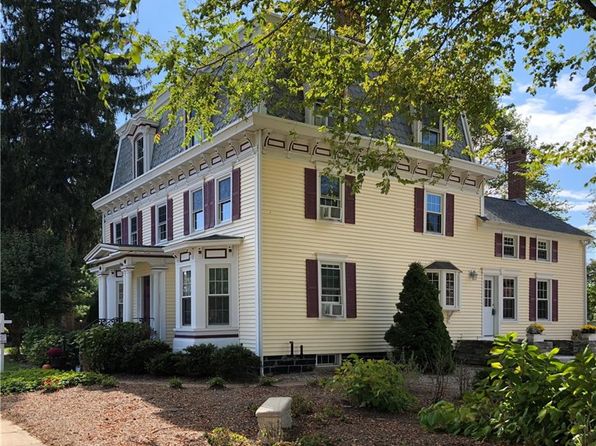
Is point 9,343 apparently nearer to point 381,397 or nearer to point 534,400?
point 381,397

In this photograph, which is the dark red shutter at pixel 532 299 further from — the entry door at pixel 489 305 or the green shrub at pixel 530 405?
the green shrub at pixel 530 405

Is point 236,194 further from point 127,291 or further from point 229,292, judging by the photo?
point 127,291

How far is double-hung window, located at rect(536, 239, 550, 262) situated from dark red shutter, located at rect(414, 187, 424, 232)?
21.3 feet

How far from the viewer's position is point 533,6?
9492 millimetres

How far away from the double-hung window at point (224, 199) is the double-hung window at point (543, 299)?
12.3m

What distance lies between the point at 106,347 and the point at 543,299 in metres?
15.6

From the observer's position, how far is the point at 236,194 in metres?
15.2

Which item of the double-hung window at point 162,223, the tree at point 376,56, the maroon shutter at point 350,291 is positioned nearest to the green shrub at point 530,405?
the tree at point 376,56

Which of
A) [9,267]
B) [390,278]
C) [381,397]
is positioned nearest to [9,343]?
[9,267]

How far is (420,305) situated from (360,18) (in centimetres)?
818

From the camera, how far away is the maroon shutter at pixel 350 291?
619 inches

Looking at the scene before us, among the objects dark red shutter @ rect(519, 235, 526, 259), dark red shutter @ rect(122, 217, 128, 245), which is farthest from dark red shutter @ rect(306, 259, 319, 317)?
dark red shutter @ rect(122, 217, 128, 245)

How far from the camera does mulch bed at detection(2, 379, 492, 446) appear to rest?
22.2 ft

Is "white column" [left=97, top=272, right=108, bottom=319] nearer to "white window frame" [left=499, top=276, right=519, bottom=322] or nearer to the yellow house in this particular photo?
the yellow house
